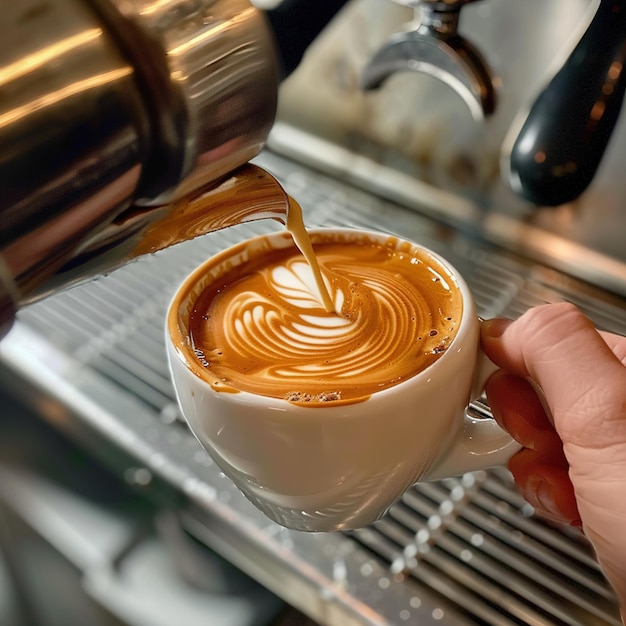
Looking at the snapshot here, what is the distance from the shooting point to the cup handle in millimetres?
407

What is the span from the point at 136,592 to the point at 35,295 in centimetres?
49

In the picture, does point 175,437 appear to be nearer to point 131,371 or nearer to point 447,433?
point 131,371

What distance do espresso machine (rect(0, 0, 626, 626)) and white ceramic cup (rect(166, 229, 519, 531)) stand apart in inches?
3.2

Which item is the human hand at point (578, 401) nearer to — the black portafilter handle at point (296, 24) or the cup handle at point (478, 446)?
the cup handle at point (478, 446)

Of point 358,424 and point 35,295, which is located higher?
point 35,295

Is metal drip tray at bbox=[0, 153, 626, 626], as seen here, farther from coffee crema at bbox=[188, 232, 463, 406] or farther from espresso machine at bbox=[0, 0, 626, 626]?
coffee crema at bbox=[188, 232, 463, 406]

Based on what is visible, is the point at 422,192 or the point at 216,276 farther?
the point at 422,192

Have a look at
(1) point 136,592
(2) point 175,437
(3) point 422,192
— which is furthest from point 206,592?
(3) point 422,192

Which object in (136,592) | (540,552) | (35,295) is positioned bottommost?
(136,592)

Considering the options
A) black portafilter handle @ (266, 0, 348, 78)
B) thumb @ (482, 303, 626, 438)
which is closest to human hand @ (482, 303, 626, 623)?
thumb @ (482, 303, 626, 438)

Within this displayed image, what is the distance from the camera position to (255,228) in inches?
28.9

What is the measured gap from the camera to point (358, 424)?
1.11 ft

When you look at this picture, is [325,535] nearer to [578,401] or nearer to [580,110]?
[578,401]

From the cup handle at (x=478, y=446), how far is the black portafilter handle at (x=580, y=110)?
0.12m
